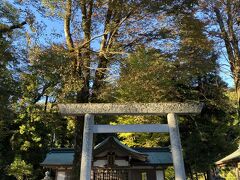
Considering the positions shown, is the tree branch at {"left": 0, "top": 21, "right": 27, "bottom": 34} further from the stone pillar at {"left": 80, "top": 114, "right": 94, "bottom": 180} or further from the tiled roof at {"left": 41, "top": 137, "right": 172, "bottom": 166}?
the tiled roof at {"left": 41, "top": 137, "right": 172, "bottom": 166}

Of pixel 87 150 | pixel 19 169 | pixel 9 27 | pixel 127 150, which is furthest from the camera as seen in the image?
pixel 19 169

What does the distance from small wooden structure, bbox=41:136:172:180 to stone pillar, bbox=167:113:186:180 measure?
8.54 m

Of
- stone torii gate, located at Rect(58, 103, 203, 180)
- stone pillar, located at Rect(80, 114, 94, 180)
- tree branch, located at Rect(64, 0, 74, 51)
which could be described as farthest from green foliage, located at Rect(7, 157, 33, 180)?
stone pillar, located at Rect(80, 114, 94, 180)

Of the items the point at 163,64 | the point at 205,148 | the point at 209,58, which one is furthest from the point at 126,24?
the point at 205,148

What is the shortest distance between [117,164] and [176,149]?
9886 mm

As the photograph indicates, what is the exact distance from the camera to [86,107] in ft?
32.0

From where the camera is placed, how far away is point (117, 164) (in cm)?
1880

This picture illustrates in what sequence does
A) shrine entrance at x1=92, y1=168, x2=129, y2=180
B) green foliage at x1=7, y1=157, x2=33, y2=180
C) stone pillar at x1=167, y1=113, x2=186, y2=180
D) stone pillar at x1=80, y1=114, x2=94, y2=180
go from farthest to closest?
green foliage at x1=7, y1=157, x2=33, y2=180 → shrine entrance at x1=92, y1=168, x2=129, y2=180 → stone pillar at x1=167, y1=113, x2=186, y2=180 → stone pillar at x1=80, y1=114, x2=94, y2=180

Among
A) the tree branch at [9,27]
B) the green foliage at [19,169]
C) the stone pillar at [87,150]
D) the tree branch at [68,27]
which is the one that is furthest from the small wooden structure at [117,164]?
the stone pillar at [87,150]

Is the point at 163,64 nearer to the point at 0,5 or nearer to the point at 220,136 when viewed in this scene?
the point at 0,5

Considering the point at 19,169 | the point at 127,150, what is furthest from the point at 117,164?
the point at 19,169

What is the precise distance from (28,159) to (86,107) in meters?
16.0

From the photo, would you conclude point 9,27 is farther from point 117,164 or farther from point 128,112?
point 117,164

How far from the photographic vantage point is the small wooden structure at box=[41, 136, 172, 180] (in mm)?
18312
